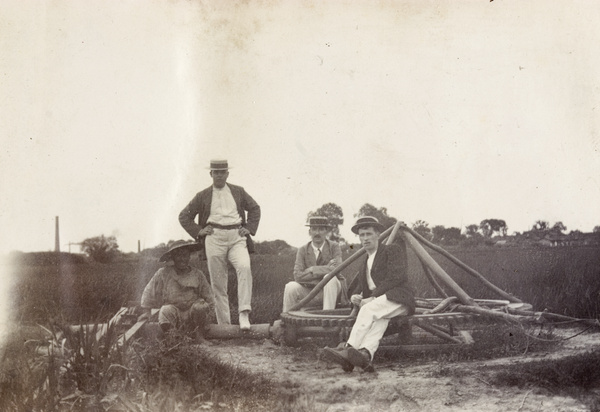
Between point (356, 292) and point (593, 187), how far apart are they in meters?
2.49

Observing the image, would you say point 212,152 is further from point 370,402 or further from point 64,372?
point 370,402

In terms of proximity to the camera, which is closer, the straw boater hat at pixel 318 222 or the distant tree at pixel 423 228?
the distant tree at pixel 423 228

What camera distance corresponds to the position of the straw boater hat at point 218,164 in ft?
18.5

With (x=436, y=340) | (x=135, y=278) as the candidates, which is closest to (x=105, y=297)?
(x=135, y=278)

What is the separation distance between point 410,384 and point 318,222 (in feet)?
6.96

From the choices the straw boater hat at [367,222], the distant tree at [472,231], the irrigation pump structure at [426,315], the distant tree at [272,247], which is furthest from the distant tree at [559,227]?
the distant tree at [272,247]

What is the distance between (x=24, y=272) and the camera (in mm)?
5559

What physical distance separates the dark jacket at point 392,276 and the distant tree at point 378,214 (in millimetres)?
479

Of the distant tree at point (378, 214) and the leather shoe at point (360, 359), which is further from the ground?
the distant tree at point (378, 214)

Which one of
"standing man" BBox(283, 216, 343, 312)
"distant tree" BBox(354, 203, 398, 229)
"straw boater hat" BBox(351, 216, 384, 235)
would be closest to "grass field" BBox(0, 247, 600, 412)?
"standing man" BBox(283, 216, 343, 312)

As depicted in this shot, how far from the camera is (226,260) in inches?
248

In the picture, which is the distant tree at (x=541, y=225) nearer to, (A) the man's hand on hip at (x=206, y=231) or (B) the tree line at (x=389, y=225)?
(B) the tree line at (x=389, y=225)

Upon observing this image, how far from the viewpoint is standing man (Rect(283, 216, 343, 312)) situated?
6.44m

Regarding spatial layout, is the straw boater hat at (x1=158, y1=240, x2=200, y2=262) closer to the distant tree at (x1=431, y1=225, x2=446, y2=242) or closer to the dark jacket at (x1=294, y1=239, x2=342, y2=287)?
the dark jacket at (x1=294, y1=239, x2=342, y2=287)
